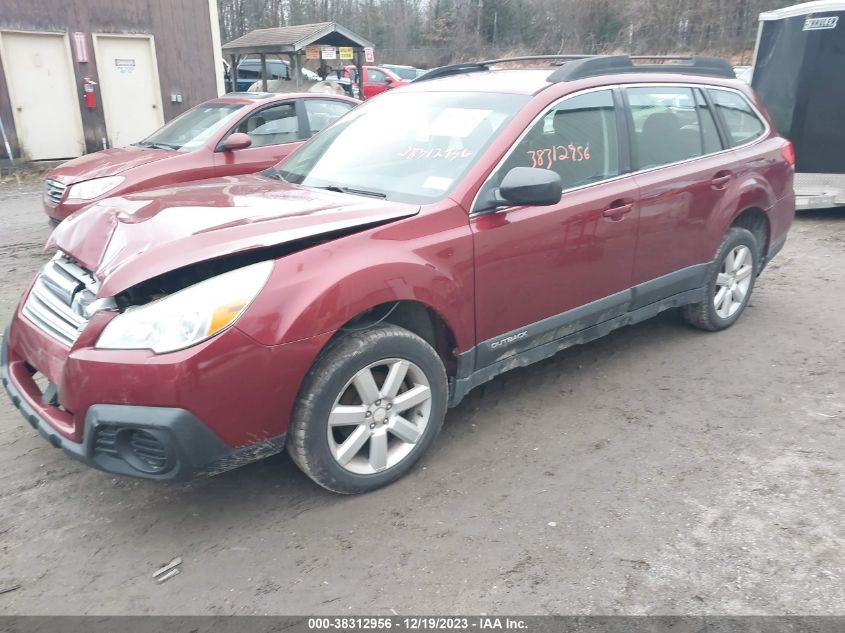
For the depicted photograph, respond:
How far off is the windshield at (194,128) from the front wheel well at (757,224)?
510 cm

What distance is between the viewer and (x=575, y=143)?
150 inches

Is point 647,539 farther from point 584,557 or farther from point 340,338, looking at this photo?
point 340,338

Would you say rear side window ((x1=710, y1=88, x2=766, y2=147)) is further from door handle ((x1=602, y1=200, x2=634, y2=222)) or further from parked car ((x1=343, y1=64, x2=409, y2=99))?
parked car ((x1=343, y1=64, x2=409, y2=99))

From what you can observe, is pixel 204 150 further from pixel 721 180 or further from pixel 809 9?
pixel 809 9

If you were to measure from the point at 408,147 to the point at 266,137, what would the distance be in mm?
4259

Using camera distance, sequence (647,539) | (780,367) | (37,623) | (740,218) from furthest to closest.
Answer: (740,218), (780,367), (647,539), (37,623)

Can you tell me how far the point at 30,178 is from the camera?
1211cm

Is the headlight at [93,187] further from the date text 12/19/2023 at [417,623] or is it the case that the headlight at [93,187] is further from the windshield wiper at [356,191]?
the date text 12/19/2023 at [417,623]

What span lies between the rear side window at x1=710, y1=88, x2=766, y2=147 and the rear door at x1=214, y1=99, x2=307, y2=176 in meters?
3.97

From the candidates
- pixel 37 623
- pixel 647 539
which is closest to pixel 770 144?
pixel 647 539

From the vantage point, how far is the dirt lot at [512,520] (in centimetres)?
252

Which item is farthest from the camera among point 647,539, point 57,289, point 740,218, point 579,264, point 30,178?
point 30,178

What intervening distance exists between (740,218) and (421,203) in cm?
284

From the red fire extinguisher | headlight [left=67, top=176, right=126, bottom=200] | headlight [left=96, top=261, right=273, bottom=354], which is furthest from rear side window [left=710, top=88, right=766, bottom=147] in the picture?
the red fire extinguisher
